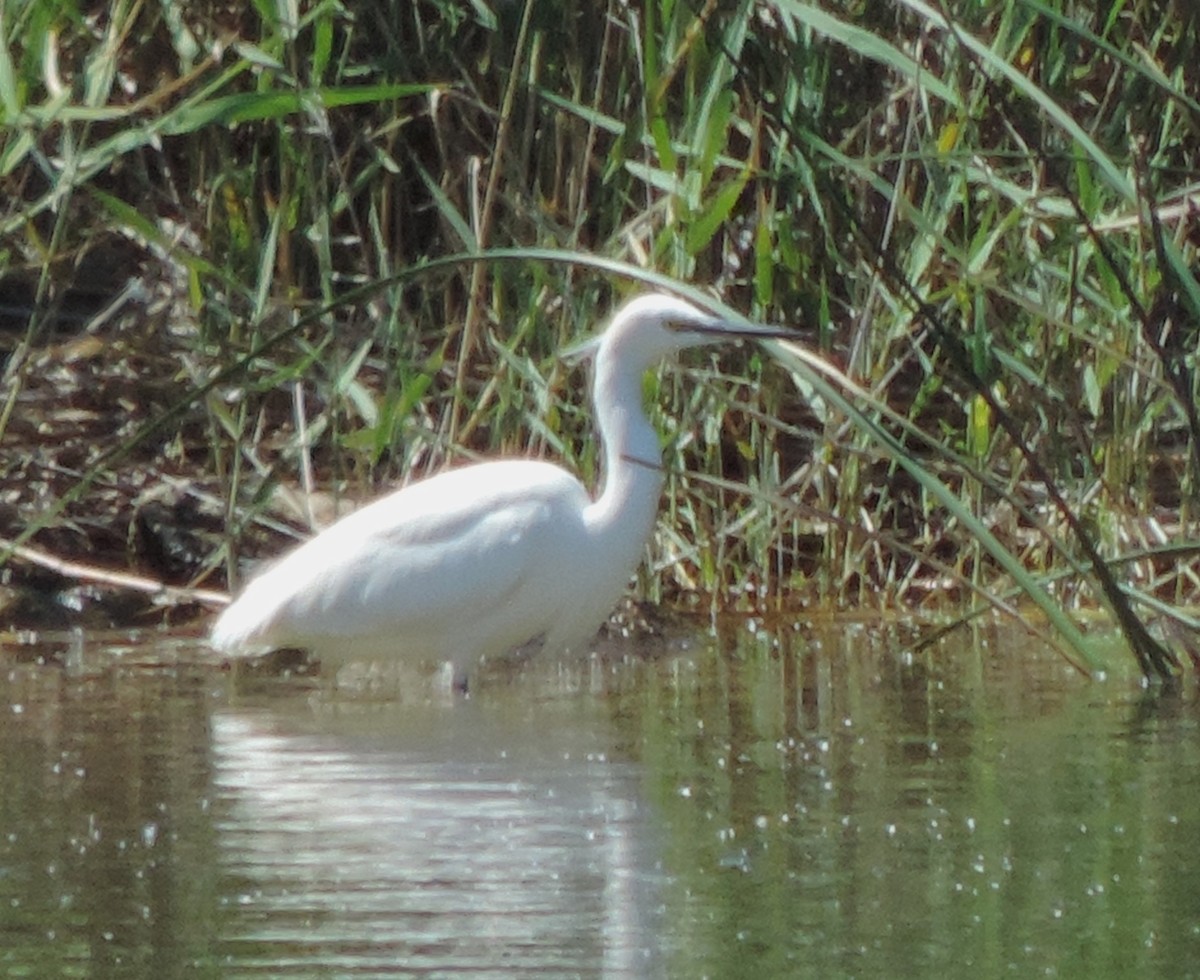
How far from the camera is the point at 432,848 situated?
419cm

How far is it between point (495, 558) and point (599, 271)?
0.79 m

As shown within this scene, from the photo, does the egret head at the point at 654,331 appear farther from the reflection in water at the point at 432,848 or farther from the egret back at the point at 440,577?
the reflection in water at the point at 432,848

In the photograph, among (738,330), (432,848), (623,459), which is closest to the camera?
(432,848)

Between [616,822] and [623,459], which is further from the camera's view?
[623,459]

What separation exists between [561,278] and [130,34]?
56.1 inches

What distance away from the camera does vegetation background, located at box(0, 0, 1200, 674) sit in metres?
6.48

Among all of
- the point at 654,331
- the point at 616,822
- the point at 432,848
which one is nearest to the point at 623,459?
the point at 654,331

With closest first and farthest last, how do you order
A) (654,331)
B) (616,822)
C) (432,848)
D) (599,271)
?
(432,848), (616,822), (654,331), (599,271)

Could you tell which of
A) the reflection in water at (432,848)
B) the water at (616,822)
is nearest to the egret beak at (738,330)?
the water at (616,822)

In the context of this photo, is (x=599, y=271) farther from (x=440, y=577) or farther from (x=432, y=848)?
(x=432, y=848)

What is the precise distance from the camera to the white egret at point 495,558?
6.18 m

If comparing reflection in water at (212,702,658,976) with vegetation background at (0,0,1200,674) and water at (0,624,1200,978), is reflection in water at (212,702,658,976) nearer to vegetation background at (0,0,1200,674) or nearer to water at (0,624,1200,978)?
water at (0,624,1200,978)

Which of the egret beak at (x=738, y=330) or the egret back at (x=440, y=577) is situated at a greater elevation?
the egret beak at (x=738, y=330)

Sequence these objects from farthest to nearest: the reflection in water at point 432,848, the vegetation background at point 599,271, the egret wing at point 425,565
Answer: the vegetation background at point 599,271
the egret wing at point 425,565
the reflection in water at point 432,848
